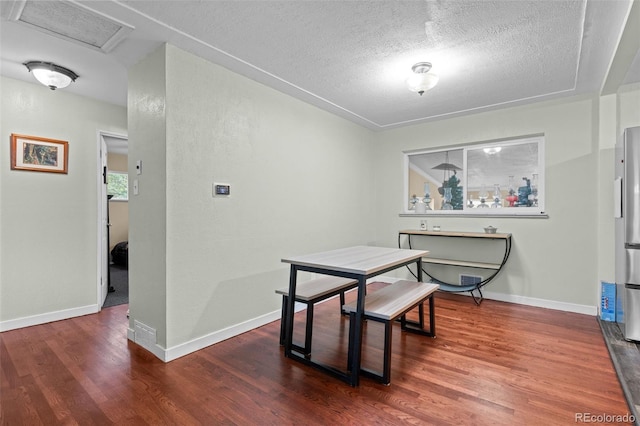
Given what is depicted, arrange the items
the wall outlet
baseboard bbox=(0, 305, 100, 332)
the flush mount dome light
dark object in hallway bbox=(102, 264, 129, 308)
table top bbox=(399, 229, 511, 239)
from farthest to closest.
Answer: dark object in hallway bbox=(102, 264, 129, 308), table top bbox=(399, 229, 511, 239), baseboard bbox=(0, 305, 100, 332), the flush mount dome light, the wall outlet

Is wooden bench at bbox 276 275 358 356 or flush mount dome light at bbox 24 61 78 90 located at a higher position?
flush mount dome light at bbox 24 61 78 90

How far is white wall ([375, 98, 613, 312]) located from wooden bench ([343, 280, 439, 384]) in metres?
1.68

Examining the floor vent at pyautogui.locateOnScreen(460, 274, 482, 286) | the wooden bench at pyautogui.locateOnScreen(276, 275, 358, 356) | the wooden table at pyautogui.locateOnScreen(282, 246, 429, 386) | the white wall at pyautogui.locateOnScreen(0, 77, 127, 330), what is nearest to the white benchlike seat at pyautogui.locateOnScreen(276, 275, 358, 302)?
the wooden bench at pyautogui.locateOnScreen(276, 275, 358, 356)

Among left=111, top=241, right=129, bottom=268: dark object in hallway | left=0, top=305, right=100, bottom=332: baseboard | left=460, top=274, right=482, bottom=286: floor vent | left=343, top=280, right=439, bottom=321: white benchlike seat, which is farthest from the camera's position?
left=111, top=241, right=129, bottom=268: dark object in hallway

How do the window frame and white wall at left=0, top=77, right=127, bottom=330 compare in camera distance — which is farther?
the window frame

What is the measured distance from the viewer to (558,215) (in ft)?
11.5

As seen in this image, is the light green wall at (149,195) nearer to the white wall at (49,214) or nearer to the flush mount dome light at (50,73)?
the flush mount dome light at (50,73)

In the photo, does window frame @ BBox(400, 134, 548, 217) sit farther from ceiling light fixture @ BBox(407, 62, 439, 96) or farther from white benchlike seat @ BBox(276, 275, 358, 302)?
white benchlike seat @ BBox(276, 275, 358, 302)

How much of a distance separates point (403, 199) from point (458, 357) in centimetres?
264

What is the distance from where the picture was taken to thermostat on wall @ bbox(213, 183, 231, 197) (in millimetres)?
2642

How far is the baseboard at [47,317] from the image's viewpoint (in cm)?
289

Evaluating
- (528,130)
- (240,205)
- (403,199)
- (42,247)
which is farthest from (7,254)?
(528,130)

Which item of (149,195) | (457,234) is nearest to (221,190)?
(149,195)

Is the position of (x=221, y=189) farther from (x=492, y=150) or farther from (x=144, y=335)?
(x=492, y=150)
